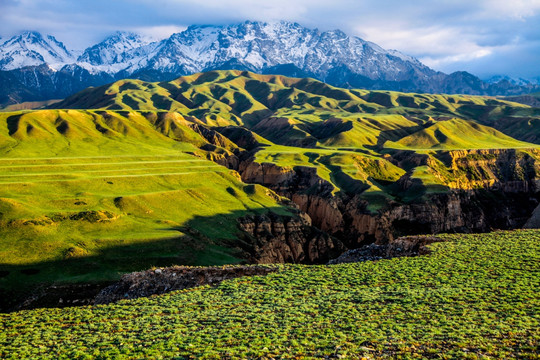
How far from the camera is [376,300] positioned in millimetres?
39656

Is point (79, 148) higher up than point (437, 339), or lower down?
higher up

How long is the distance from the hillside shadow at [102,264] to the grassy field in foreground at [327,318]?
29809 mm

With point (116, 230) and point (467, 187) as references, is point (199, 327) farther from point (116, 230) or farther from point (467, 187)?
point (467, 187)

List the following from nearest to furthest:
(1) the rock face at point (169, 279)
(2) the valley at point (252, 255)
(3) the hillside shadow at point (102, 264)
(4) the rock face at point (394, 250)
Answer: (2) the valley at point (252, 255) < (1) the rock face at point (169, 279) < (4) the rock face at point (394, 250) < (3) the hillside shadow at point (102, 264)

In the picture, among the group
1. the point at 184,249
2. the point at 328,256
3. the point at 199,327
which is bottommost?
the point at 328,256

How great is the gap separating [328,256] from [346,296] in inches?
3563

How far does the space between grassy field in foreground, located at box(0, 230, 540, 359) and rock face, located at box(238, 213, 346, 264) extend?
65.6 meters

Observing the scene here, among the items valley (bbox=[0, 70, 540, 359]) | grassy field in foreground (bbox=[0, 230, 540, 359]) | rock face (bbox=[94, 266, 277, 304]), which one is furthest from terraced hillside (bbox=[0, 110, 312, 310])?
grassy field in foreground (bbox=[0, 230, 540, 359])

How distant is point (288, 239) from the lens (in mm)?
127875

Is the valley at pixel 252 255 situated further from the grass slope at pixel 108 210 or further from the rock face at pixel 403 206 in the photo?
the rock face at pixel 403 206

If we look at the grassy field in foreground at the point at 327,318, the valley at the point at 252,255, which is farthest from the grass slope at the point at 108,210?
the grassy field in foreground at the point at 327,318

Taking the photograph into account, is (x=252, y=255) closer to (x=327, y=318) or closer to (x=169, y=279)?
(x=169, y=279)

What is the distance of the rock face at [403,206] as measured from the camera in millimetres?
154750

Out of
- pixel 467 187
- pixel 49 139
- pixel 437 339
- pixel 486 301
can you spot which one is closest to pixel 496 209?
pixel 467 187
